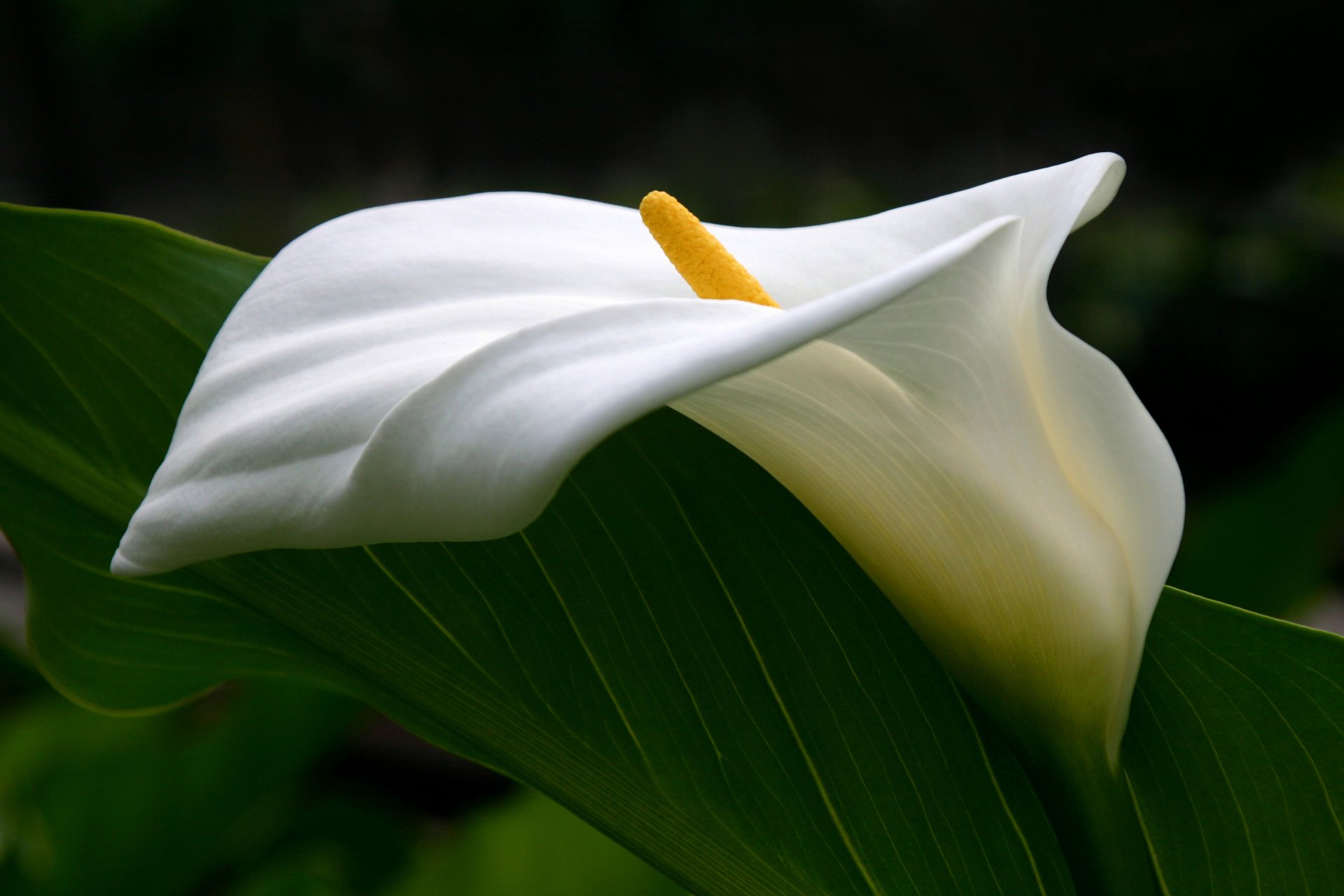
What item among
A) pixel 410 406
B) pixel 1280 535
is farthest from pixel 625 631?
pixel 1280 535

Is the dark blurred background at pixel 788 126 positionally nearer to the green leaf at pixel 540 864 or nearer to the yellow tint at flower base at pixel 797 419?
the green leaf at pixel 540 864

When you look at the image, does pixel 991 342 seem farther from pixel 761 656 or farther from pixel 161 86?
pixel 161 86

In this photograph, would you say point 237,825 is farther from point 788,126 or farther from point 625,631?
point 788,126

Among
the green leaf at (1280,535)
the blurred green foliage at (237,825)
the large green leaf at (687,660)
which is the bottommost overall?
the blurred green foliage at (237,825)

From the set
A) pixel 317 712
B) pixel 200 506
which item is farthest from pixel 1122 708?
pixel 317 712

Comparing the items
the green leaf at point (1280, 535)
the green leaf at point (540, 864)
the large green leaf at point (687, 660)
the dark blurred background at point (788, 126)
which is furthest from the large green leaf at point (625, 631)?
the dark blurred background at point (788, 126)

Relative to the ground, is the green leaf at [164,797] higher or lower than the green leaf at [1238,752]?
lower
